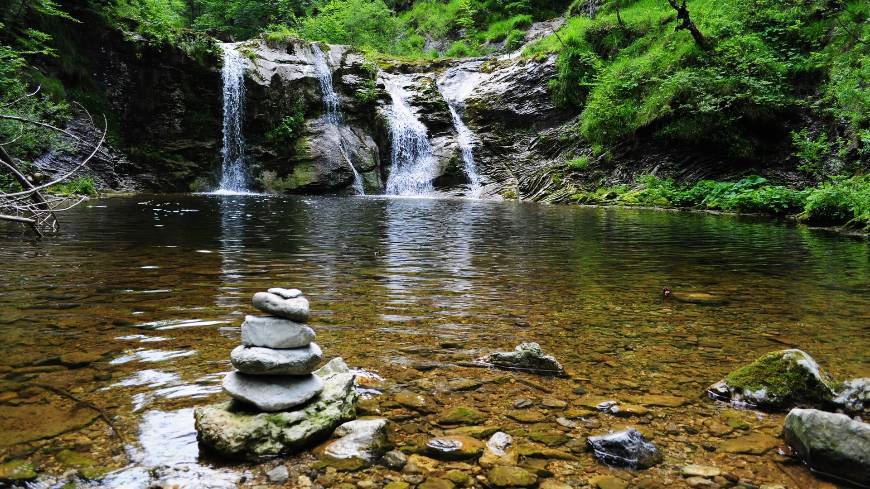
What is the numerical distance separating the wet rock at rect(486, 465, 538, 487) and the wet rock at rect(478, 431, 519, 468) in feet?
0.16

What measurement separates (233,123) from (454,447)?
90.6 ft

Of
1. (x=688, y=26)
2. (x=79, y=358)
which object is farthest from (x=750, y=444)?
(x=688, y=26)

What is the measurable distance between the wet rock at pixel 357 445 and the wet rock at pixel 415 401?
0.35 meters

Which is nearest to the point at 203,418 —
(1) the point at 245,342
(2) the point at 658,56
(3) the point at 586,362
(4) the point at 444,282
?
(1) the point at 245,342

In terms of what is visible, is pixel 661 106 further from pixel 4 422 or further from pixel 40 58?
pixel 40 58

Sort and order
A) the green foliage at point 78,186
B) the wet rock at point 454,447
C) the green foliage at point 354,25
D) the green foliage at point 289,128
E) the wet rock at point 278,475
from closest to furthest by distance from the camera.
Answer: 1. the wet rock at point 278,475
2. the wet rock at point 454,447
3. the green foliage at point 78,186
4. the green foliage at point 289,128
5. the green foliage at point 354,25

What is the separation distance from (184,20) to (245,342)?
47.0m

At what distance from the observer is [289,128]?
2675 centimetres

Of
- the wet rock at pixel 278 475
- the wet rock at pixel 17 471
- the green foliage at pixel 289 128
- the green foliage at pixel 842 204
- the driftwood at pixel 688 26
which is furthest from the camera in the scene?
the green foliage at pixel 289 128

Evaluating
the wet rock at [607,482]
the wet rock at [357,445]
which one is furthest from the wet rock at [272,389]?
the wet rock at [607,482]

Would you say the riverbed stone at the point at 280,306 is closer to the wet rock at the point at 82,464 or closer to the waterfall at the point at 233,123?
the wet rock at the point at 82,464

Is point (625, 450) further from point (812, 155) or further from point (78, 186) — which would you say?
point (78, 186)

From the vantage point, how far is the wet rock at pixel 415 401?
310cm

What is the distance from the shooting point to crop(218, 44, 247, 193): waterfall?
26.2 metres
